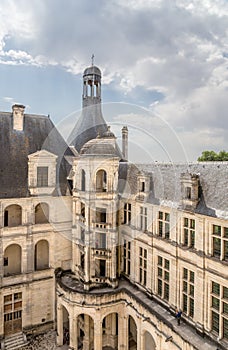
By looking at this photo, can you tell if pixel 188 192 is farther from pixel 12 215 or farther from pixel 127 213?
pixel 12 215

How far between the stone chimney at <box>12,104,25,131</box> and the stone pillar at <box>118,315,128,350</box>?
17.0 meters

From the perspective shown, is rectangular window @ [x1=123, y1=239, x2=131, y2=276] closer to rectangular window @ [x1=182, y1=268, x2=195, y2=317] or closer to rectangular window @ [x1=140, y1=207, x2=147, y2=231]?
rectangular window @ [x1=140, y1=207, x2=147, y2=231]

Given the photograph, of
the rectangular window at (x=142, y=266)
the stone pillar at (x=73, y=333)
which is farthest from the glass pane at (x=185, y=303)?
the stone pillar at (x=73, y=333)

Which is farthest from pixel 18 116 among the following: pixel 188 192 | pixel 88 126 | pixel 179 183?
pixel 188 192

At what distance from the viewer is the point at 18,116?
905 inches

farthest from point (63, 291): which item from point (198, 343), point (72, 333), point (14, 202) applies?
point (198, 343)

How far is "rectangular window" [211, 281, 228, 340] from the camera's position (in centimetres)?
1245

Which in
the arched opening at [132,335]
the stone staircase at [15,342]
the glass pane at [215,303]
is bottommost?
the stone staircase at [15,342]

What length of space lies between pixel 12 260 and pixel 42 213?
14.5 feet

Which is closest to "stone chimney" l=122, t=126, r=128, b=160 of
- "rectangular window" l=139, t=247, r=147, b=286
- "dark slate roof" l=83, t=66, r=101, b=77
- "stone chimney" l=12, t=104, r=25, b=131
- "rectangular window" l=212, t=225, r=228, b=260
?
"dark slate roof" l=83, t=66, r=101, b=77

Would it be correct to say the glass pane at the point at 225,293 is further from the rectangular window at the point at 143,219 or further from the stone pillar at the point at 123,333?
the stone pillar at the point at 123,333

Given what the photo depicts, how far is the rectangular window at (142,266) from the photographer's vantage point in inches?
708

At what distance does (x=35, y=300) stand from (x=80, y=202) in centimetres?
873

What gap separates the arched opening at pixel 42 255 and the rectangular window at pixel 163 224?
36.0ft
